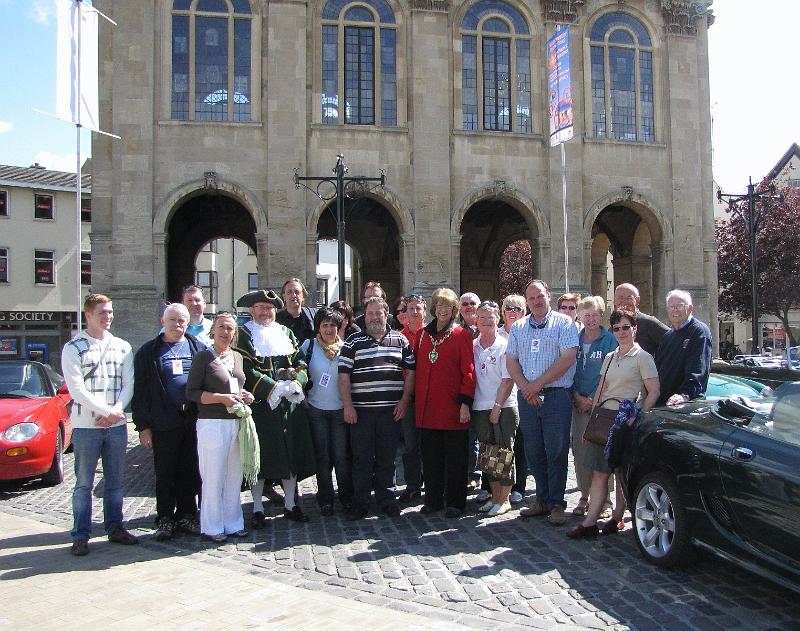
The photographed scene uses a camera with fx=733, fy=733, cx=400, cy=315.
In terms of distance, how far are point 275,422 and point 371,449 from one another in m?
1.01

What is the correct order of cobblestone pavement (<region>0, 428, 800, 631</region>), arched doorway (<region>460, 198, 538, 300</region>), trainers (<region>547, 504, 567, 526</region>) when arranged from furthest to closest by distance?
arched doorway (<region>460, 198, 538, 300</region>) → trainers (<region>547, 504, 567, 526</region>) → cobblestone pavement (<region>0, 428, 800, 631</region>)

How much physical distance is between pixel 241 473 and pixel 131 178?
1405 cm

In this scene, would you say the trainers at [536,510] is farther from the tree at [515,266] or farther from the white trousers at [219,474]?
the tree at [515,266]

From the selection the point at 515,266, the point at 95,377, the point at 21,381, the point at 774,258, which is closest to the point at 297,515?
the point at 95,377

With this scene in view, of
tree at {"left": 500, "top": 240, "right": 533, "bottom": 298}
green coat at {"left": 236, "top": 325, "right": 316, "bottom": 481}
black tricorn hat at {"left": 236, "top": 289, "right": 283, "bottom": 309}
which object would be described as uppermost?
tree at {"left": 500, "top": 240, "right": 533, "bottom": 298}

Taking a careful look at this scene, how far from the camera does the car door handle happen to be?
189 inches

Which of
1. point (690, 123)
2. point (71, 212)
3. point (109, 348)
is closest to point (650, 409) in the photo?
point (109, 348)

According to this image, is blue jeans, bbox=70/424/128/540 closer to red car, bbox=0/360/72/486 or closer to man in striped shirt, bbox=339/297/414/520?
man in striped shirt, bbox=339/297/414/520

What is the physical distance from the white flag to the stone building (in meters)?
4.02

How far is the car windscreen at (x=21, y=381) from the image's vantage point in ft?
32.0

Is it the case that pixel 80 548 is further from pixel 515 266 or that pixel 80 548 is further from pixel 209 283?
pixel 209 283

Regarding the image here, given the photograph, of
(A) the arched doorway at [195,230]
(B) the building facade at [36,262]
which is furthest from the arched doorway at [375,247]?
(B) the building facade at [36,262]

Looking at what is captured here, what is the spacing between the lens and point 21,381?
10000 mm

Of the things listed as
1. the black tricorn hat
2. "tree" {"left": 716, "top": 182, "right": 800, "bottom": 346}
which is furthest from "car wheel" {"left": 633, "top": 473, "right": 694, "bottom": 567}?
"tree" {"left": 716, "top": 182, "right": 800, "bottom": 346}
